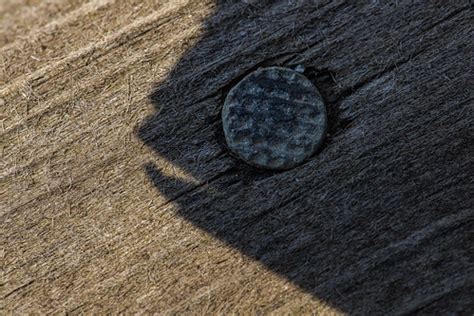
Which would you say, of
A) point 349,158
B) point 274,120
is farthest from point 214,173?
point 349,158

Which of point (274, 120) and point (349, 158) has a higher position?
point (274, 120)

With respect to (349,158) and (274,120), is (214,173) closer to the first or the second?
(274,120)

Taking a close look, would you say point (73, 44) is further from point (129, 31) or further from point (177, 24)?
point (177, 24)

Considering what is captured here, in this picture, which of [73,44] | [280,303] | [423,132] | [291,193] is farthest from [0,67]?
[423,132]
